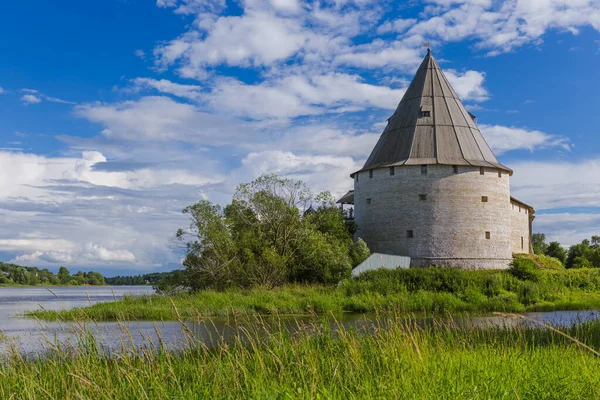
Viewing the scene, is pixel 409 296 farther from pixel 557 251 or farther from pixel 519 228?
pixel 557 251

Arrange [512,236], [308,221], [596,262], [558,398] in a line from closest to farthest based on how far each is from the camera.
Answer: [558,398] → [308,221] → [512,236] → [596,262]

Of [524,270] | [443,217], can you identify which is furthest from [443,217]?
[524,270]

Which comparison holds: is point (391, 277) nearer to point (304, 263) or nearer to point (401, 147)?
point (304, 263)

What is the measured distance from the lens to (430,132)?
36.5 metres

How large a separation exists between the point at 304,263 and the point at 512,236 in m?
17.0

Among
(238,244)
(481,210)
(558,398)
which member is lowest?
(558,398)

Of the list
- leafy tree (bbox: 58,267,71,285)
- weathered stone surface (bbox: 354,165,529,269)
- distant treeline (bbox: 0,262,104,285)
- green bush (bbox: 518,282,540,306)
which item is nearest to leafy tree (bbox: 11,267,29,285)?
distant treeline (bbox: 0,262,104,285)

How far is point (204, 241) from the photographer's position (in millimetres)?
28203

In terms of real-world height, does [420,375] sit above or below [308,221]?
below

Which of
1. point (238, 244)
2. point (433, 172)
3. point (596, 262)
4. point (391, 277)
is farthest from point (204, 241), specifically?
point (596, 262)

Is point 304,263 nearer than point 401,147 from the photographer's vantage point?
Yes

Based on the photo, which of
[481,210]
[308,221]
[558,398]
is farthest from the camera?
[481,210]

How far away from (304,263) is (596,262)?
31.1 metres

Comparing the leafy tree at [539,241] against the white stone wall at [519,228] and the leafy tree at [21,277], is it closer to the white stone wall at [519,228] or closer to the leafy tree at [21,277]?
the white stone wall at [519,228]
